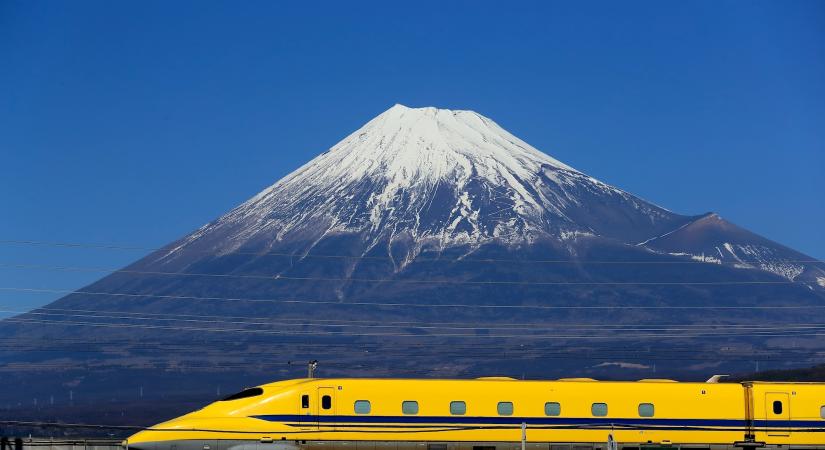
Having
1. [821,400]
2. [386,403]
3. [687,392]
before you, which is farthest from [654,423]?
[386,403]

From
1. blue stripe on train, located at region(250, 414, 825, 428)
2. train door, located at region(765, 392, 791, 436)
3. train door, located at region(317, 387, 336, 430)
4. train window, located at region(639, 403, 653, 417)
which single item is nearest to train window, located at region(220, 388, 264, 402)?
blue stripe on train, located at region(250, 414, 825, 428)

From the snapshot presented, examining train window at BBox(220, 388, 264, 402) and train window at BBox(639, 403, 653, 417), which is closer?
train window at BBox(220, 388, 264, 402)

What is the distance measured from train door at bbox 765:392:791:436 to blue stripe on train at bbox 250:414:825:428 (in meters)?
0.05

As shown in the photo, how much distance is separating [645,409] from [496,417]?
7538 millimetres

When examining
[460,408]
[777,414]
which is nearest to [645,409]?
[777,414]

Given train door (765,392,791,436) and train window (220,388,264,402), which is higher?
train window (220,388,264,402)

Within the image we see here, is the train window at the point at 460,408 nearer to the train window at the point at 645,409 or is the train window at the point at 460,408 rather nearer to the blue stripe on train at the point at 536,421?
the blue stripe on train at the point at 536,421

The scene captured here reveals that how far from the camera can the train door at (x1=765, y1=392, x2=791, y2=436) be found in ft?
233

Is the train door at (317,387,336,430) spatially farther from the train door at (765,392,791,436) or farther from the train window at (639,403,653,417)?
the train door at (765,392,791,436)

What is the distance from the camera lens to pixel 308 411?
6825 centimetres

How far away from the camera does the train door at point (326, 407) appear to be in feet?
224

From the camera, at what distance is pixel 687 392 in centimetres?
7056

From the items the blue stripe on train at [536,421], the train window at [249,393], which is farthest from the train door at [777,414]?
the train window at [249,393]

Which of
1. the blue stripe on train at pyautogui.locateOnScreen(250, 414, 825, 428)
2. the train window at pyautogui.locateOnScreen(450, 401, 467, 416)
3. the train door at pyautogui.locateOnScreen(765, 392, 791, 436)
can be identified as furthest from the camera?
the train door at pyautogui.locateOnScreen(765, 392, 791, 436)
